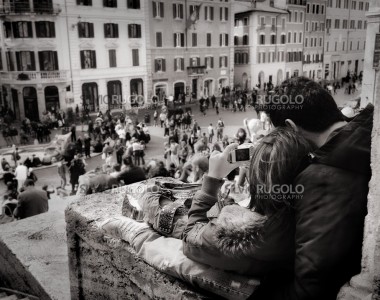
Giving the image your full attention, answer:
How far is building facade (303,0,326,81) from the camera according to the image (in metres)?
Result: 22.5

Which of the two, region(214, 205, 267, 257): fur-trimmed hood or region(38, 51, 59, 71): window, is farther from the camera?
region(38, 51, 59, 71): window

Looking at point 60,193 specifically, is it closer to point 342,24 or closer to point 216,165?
point 216,165

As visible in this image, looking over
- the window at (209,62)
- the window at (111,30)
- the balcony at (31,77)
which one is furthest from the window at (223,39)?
the balcony at (31,77)

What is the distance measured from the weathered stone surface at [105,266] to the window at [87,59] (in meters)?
18.0

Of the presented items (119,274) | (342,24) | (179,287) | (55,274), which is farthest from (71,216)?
(342,24)

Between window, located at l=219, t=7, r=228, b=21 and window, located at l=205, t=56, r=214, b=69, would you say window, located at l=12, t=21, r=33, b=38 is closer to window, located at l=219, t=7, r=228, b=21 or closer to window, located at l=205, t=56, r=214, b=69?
window, located at l=205, t=56, r=214, b=69

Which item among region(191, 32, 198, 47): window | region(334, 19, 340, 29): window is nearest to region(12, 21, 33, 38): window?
region(191, 32, 198, 47): window

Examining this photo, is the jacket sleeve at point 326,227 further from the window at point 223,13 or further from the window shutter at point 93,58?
the window at point 223,13

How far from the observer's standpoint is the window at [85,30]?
18969 mm

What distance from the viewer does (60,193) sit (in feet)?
27.7

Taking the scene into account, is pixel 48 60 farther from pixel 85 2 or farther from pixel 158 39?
pixel 158 39

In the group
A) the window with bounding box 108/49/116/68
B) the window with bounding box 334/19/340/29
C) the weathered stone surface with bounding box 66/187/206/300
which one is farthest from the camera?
the window with bounding box 108/49/116/68

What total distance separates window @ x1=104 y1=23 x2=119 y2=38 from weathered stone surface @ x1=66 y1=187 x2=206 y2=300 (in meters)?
18.5

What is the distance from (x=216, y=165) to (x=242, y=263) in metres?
0.37
